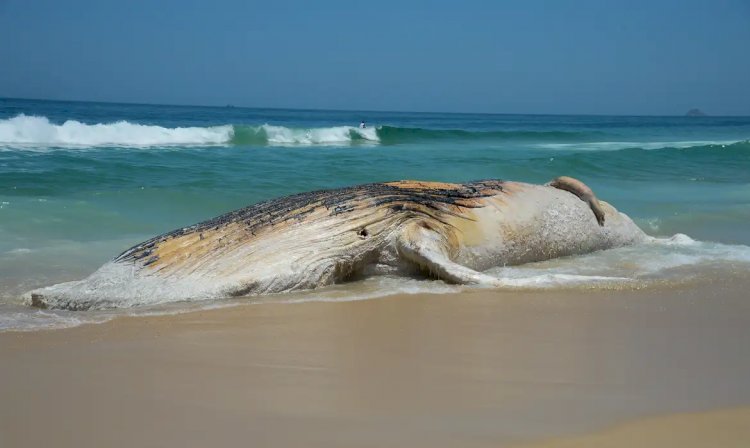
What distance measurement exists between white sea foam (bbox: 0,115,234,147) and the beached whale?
1903 centimetres

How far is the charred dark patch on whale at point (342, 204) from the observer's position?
19.5 feet

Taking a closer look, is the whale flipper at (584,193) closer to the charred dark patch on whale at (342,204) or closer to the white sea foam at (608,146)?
the charred dark patch on whale at (342,204)

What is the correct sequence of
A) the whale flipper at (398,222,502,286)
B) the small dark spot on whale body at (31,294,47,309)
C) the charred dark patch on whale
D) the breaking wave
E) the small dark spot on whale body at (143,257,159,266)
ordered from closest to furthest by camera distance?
the small dark spot on whale body at (31,294,47,309) < the small dark spot on whale body at (143,257,159,266) < the charred dark patch on whale < the whale flipper at (398,222,502,286) < the breaking wave

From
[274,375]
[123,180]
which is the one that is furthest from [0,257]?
[123,180]

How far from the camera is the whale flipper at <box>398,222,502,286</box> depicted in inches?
238

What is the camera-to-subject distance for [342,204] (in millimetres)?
6281

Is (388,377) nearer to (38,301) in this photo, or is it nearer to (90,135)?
(38,301)

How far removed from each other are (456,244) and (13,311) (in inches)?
126

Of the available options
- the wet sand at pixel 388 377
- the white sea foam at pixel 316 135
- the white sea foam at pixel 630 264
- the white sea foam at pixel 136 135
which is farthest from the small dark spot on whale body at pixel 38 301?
the white sea foam at pixel 316 135

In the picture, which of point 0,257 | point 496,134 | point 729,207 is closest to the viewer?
point 0,257

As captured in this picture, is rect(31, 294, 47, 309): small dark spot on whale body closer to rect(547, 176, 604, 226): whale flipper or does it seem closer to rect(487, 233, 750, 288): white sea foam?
rect(487, 233, 750, 288): white sea foam

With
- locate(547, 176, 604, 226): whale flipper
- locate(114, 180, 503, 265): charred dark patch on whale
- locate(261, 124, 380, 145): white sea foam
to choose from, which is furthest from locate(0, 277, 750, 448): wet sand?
locate(261, 124, 380, 145): white sea foam

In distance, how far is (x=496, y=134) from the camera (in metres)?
47.8

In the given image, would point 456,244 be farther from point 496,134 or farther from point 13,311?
point 496,134
